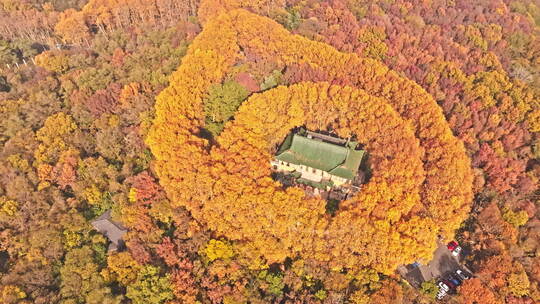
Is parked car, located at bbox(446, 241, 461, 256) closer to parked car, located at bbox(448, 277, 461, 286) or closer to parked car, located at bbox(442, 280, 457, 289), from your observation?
parked car, located at bbox(448, 277, 461, 286)

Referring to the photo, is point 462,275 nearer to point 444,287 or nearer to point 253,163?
point 444,287

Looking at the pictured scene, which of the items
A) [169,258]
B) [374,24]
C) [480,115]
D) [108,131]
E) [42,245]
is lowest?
[42,245]

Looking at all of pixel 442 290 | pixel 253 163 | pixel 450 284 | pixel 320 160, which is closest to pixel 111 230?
pixel 253 163

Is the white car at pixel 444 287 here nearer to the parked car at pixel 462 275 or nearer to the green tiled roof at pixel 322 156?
the parked car at pixel 462 275

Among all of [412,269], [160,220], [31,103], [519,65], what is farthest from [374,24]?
[31,103]

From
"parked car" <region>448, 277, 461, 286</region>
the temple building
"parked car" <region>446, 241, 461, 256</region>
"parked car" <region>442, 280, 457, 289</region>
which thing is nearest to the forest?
"parked car" <region>446, 241, 461, 256</region>

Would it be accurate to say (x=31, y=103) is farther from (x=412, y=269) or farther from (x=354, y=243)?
(x=412, y=269)

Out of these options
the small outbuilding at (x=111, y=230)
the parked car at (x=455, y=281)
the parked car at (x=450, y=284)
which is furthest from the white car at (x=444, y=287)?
the small outbuilding at (x=111, y=230)
